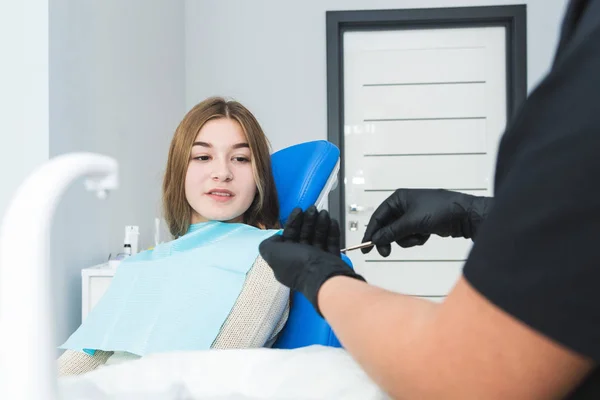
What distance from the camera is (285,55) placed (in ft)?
10.3

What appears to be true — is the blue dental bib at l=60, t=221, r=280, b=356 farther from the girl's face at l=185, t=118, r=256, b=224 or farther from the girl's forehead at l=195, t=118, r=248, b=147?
the girl's forehead at l=195, t=118, r=248, b=147

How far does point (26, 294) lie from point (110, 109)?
1.90 m

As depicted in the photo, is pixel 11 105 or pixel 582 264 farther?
pixel 11 105

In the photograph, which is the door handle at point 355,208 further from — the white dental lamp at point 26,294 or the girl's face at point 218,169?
the white dental lamp at point 26,294

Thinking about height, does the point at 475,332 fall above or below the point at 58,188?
below

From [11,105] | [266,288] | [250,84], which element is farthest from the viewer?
[250,84]

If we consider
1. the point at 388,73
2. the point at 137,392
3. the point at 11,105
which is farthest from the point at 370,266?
the point at 137,392

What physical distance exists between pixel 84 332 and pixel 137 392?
2.55 ft

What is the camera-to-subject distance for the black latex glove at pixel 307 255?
25.5 inches

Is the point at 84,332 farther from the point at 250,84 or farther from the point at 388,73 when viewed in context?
the point at 388,73

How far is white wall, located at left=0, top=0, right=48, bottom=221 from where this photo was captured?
66.1 inches

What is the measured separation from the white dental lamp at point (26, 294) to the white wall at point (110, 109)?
1.10 m

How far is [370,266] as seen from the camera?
316cm

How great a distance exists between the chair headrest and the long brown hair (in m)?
0.03
